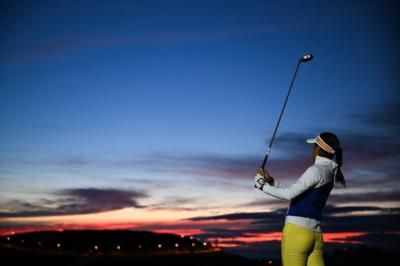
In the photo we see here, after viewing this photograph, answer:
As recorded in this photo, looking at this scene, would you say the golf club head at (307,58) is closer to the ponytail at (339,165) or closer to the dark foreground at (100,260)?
the ponytail at (339,165)

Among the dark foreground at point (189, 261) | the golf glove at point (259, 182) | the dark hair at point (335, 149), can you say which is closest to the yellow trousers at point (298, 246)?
the golf glove at point (259, 182)

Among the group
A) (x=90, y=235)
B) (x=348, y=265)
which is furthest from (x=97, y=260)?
(x=348, y=265)

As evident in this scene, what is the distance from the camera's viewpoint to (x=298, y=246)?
4379 mm

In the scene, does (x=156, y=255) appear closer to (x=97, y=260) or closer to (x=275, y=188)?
(x=97, y=260)

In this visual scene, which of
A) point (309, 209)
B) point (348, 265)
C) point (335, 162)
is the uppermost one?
point (335, 162)

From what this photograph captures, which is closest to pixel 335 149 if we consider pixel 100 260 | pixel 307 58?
pixel 307 58

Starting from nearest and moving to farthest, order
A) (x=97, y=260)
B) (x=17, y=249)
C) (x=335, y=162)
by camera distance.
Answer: (x=335, y=162) → (x=97, y=260) → (x=17, y=249)

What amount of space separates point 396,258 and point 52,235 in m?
24.7

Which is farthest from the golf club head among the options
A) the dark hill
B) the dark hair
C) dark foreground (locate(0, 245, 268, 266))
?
the dark hill

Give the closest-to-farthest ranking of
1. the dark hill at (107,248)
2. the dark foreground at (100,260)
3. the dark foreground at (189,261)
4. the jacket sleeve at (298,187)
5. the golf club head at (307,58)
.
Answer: the jacket sleeve at (298,187) < the golf club head at (307,58) < the dark foreground at (189,261) < the dark foreground at (100,260) < the dark hill at (107,248)

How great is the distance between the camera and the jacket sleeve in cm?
433

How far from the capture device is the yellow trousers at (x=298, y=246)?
438 centimetres

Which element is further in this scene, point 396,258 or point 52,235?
point 52,235

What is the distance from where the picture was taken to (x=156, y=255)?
1097 inches
